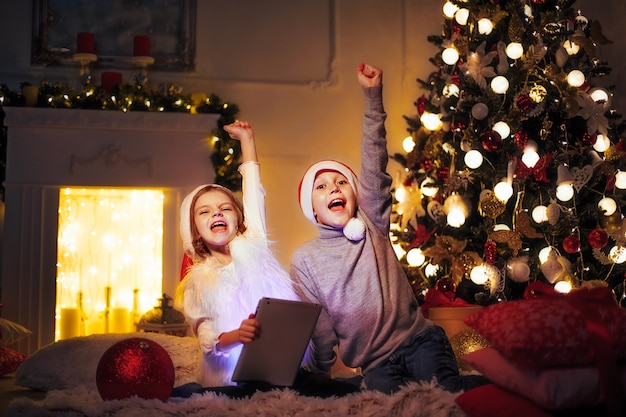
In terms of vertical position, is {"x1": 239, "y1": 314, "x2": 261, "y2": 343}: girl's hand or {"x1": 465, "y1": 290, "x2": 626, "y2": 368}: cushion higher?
{"x1": 465, "y1": 290, "x2": 626, "y2": 368}: cushion

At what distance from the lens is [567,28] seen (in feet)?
12.5

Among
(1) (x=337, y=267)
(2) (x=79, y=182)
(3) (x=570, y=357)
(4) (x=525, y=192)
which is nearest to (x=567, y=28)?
(4) (x=525, y=192)

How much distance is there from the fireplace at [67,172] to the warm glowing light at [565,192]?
2058 millimetres

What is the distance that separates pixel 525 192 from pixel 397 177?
1.48 meters

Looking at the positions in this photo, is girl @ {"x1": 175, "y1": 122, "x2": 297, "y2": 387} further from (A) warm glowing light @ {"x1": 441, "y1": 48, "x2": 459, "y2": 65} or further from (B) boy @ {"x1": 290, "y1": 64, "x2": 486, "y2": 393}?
(A) warm glowing light @ {"x1": 441, "y1": 48, "x2": 459, "y2": 65}

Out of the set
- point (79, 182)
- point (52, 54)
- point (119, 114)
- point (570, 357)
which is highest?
point (52, 54)

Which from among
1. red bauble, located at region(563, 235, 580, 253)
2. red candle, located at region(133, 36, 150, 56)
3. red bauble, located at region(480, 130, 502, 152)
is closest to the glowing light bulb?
red bauble, located at region(563, 235, 580, 253)

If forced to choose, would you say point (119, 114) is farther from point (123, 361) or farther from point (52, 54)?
point (123, 361)

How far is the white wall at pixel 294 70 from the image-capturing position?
499cm

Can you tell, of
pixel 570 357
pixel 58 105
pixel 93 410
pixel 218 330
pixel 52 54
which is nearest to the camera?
pixel 570 357

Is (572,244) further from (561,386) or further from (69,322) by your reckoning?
(69,322)

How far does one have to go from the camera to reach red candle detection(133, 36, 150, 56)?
189 inches

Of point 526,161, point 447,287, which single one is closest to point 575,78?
point 526,161

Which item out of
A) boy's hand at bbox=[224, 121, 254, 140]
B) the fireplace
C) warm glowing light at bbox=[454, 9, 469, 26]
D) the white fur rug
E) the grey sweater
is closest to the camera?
the white fur rug
